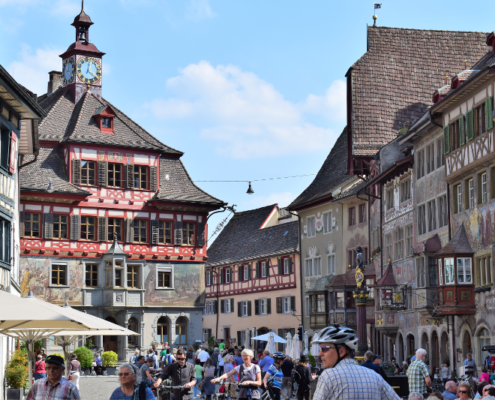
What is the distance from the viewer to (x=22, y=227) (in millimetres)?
47594

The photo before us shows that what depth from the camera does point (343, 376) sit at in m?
5.44

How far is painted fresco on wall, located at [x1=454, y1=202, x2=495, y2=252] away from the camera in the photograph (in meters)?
28.2

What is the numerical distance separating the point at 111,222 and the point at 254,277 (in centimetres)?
1756

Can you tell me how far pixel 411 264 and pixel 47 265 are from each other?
2066 cm

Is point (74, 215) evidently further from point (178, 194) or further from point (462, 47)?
point (462, 47)

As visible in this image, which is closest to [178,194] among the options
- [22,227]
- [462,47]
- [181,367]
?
[22,227]

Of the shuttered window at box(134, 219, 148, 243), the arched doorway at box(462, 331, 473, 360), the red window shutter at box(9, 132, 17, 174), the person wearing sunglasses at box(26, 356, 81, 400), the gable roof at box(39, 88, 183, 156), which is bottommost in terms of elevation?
the arched doorway at box(462, 331, 473, 360)

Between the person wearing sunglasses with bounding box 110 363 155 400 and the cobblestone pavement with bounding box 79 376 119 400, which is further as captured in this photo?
the cobblestone pavement with bounding box 79 376 119 400

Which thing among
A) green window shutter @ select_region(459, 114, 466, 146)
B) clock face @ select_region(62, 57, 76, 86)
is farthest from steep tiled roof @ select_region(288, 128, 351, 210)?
green window shutter @ select_region(459, 114, 466, 146)

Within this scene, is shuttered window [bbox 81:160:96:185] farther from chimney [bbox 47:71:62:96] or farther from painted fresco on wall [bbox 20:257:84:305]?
chimney [bbox 47:71:62:96]

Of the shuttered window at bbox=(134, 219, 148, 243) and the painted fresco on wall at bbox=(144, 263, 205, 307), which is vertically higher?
the shuttered window at bbox=(134, 219, 148, 243)

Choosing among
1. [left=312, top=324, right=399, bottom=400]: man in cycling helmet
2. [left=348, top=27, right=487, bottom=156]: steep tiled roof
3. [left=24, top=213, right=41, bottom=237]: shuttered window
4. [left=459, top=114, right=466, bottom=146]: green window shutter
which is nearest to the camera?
[left=312, top=324, right=399, bottom=400]: man in cycling helmet

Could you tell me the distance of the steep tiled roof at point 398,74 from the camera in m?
46.8

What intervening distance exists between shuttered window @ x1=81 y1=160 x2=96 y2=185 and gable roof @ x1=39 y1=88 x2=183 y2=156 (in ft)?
4.20
